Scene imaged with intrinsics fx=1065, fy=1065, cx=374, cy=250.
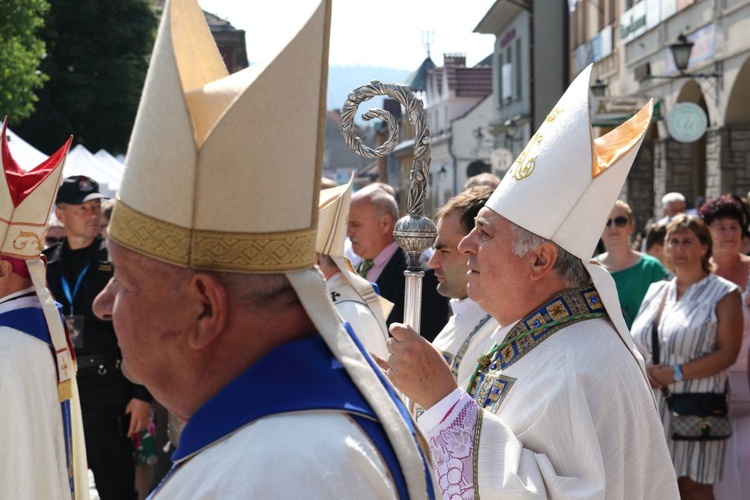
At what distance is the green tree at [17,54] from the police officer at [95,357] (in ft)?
33.8

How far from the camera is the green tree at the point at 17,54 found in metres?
15.9

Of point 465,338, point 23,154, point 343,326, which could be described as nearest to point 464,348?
point 465,338

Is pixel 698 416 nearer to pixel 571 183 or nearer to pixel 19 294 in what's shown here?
pixel 571 183

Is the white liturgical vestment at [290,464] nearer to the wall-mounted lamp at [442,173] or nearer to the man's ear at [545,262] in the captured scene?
the man's ear at [545,262]

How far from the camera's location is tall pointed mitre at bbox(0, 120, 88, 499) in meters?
4.19

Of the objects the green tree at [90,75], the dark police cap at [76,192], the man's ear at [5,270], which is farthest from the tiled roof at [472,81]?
the man's ear at [5,270]

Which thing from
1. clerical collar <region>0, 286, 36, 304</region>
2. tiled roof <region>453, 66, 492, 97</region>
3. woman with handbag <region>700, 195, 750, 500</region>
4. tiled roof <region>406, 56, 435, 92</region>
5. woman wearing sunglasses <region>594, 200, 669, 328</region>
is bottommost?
woman with handbag <region>700, 195, 750, 500</region>

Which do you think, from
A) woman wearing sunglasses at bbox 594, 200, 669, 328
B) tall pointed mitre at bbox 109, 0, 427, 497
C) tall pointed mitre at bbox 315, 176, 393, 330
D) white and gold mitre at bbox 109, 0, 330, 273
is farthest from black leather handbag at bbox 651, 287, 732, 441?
white and gold mitre at bbox 109, 0, 330, 273

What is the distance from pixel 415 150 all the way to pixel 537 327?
23.0 inches

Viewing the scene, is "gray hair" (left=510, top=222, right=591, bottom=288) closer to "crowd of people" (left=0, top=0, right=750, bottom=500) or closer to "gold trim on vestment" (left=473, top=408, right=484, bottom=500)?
"crowd of people" (left=0, top=0, right=750, bottom=500)

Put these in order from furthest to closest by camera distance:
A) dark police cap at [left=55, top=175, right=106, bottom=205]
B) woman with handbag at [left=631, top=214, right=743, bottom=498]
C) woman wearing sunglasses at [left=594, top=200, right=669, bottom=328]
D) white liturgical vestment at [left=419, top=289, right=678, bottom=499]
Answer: woman wearing sunglasses at [left=594, top=200, right=669, bottom=328]
dark police cap at [left=55, top=175, right=106, bottom=205]
woman with handbag at [left=631, top=214, right=743, bottom=498]
white liturgical vestment at [left=419, top=289, right=678, bottom=499]

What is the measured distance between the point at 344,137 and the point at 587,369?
899mm

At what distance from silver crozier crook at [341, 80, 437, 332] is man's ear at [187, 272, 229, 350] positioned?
1.24 metres

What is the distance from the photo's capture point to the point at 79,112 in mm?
27562
